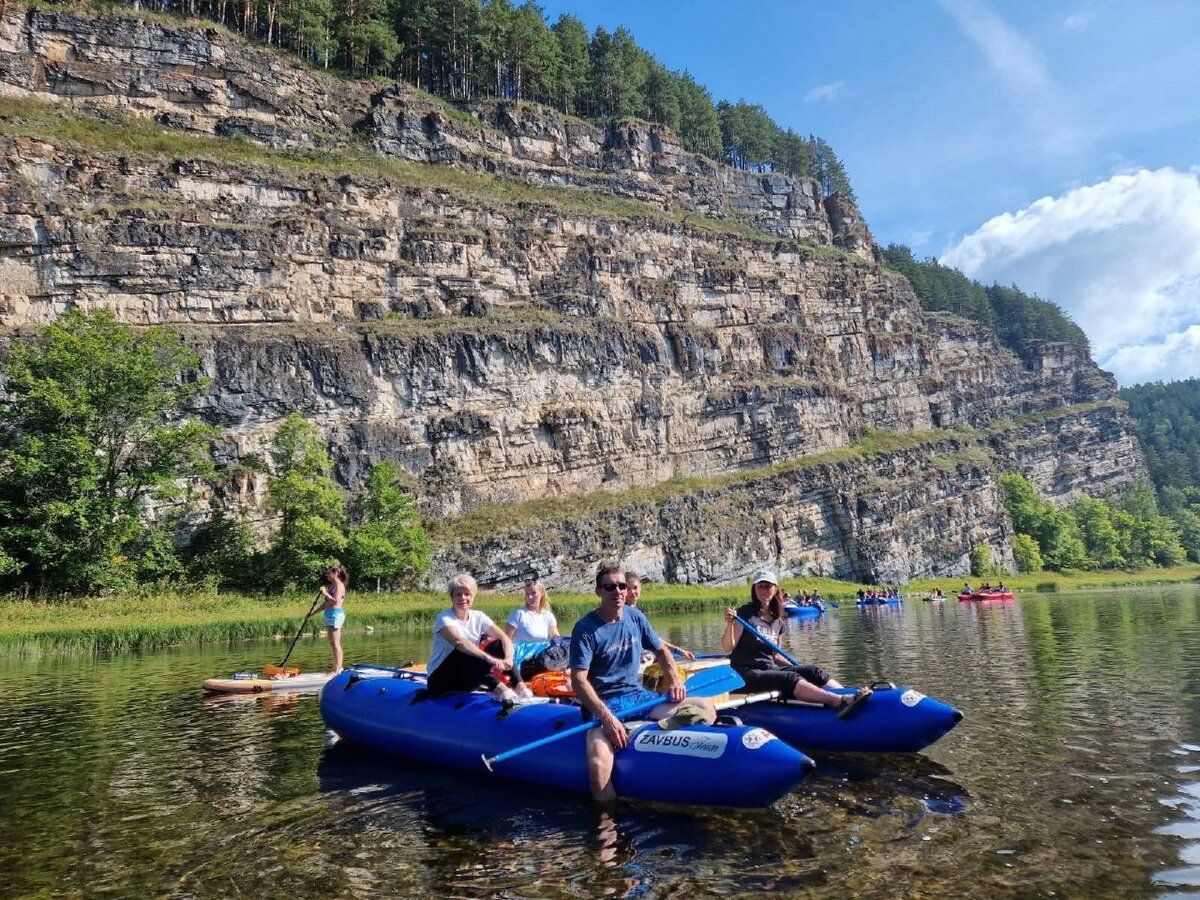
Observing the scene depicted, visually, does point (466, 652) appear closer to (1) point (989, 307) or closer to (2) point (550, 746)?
(2) point (550, 746)

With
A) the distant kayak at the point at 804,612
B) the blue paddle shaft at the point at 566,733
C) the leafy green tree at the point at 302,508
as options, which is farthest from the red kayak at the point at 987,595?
the blue paddle shaft at the point at 566,733

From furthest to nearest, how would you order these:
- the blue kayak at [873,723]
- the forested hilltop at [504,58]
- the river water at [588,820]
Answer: the forested hilltop at [504,58] < the blue kayak at [873,723] < the river water at [588,820]

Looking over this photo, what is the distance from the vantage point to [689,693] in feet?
29.0

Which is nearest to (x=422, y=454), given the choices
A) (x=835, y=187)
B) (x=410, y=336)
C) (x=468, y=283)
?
(x=410, y=336)

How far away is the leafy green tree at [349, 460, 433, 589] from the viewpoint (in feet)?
134

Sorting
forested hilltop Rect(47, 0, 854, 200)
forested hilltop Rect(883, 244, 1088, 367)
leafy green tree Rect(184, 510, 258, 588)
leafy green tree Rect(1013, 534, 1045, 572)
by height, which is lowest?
leafy green tree Rect(1013, 534, 1045, 572)

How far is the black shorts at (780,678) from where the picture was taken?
911 centimetres

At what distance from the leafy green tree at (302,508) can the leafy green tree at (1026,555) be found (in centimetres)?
6877

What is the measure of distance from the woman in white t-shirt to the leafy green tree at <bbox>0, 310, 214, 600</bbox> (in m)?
30.2

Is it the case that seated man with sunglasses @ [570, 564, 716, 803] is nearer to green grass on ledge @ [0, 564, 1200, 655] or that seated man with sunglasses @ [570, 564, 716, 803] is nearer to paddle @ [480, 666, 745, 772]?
paddle @ [480, 666, 745, 772]

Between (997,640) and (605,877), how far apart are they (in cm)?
1907

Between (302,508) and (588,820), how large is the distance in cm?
3715

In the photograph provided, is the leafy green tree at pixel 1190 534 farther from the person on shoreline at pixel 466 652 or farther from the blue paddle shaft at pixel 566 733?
the blue paddle shaft at pixel 566 733

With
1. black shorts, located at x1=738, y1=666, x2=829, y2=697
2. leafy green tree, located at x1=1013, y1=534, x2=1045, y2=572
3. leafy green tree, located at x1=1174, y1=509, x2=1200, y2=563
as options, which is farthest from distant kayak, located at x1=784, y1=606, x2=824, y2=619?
leafy green tree, located at x1=1174, y1=509, x2=1200, y2=563
